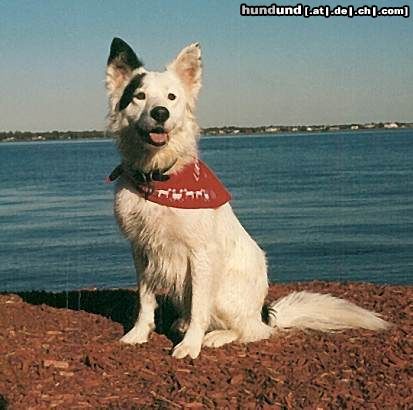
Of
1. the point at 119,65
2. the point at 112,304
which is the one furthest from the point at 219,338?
the point at 119,65

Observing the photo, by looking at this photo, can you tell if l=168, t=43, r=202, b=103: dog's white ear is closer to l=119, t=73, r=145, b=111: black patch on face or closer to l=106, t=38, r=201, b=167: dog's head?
l=106, t=38, r=201, b=167: dog's head

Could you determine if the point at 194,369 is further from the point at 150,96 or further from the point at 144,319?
the point at 150,96

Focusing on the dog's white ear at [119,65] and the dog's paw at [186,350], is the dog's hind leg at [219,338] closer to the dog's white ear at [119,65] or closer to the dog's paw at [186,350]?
the dog's paw at [186,350]

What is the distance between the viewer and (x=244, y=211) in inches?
1258

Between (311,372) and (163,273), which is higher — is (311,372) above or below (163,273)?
below

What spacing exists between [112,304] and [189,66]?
10.3ft

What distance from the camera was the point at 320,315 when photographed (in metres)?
7.64

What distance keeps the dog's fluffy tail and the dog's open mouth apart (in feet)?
6.75

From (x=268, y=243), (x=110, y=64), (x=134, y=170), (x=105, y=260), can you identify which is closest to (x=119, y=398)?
(x=134, y=170)

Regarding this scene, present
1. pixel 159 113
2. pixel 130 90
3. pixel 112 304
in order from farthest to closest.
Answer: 1. pixel 112 304
2. pixel 130 90
3. pixel 159 113

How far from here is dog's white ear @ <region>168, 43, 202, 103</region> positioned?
682 centimetres

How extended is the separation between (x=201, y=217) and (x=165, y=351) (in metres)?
1.20

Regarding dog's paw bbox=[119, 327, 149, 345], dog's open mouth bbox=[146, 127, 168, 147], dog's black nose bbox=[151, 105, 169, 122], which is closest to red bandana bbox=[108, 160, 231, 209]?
dog's open mouth bbox=[146, 127, 168, 147]

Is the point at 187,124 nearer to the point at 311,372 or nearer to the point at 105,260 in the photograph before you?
the point at 311,372
